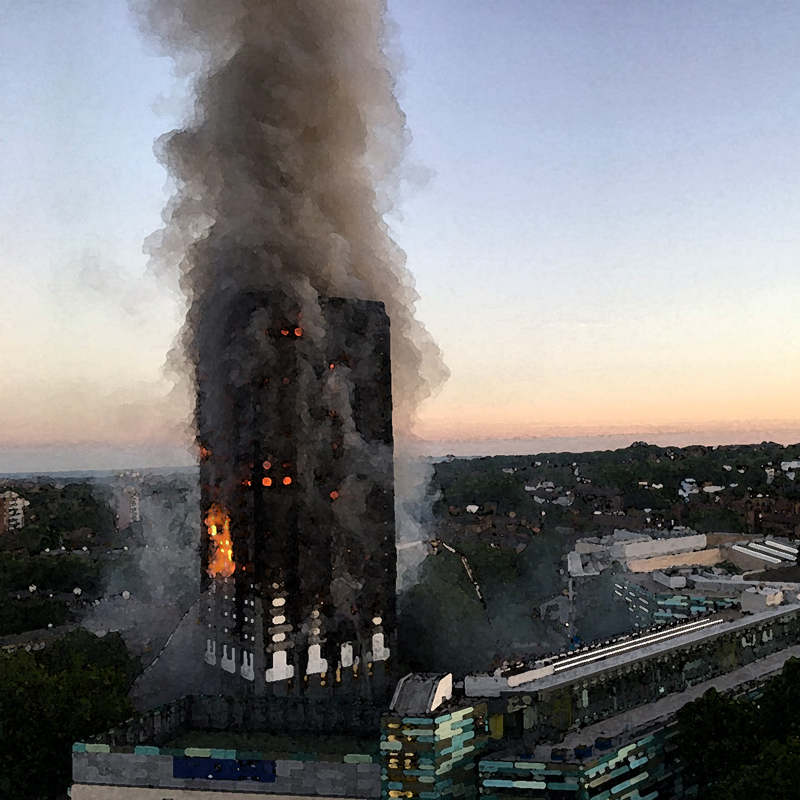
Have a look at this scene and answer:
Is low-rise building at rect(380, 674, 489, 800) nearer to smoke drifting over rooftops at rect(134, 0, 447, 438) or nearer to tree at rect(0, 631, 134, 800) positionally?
tree at rect(0, 631, 134, 800)

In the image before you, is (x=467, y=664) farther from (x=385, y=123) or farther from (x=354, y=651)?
(x=385, y=123)

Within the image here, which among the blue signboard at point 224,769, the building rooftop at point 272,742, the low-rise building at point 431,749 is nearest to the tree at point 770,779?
the low-rise building at point 431,749

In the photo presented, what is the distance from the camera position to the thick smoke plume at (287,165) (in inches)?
1759

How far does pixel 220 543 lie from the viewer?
143 feet

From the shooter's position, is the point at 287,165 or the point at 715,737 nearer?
the point at 715,737

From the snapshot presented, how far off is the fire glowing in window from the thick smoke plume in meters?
9.32

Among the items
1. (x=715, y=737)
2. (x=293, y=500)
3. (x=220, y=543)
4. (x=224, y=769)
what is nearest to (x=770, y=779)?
(x=715, y=737)

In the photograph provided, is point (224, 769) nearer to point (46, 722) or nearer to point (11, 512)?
point (46, 722)

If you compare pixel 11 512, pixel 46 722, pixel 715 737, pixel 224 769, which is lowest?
pixel 11 512

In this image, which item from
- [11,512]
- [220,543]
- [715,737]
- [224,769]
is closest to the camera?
[715,737]

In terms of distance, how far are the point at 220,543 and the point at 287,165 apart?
69.0ft

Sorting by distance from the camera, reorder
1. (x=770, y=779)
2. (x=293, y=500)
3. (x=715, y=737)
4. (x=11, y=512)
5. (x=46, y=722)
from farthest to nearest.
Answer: (x=11, y=512), (x=293, y=500), (x=46, y=722), (x=715, y=737), (x=770, y=779)

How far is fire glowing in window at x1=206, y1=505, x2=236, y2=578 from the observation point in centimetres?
4272

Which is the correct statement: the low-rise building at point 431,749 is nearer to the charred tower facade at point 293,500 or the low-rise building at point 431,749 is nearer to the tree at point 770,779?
the tree at point 770,779
